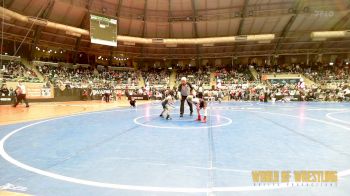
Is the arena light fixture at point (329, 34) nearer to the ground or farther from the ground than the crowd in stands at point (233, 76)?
farther from the ground

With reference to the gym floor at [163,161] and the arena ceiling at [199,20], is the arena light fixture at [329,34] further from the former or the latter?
the gym floor at [163,161]

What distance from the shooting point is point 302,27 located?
1554 inches

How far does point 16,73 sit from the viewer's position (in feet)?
95.3

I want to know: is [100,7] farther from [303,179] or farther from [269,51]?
[303,179]

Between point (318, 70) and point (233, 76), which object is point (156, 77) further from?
point (318, 70)

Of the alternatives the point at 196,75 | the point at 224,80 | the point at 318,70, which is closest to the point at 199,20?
the point at 224,80

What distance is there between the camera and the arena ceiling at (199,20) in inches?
1323

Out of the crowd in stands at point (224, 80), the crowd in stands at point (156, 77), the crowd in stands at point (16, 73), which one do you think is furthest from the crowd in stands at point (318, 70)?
the crowd in stands at point (16, 73)

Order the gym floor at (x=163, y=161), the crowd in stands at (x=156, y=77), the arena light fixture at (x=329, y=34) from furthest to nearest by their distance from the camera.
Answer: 1. the crowd in stands at (x=156, y=77)
2. the arena light fixture at (x=329, y=34)
3. the gym floor at (x=163, y=161)

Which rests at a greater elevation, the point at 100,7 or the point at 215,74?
the point at 100,7

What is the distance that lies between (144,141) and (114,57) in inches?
1784

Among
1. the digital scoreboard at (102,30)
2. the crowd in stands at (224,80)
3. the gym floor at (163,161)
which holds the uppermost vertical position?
the digital scoreboard at (102,30)

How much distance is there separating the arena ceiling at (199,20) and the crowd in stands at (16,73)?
12.8ft

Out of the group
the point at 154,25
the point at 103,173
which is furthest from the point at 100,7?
the point at 103,173
